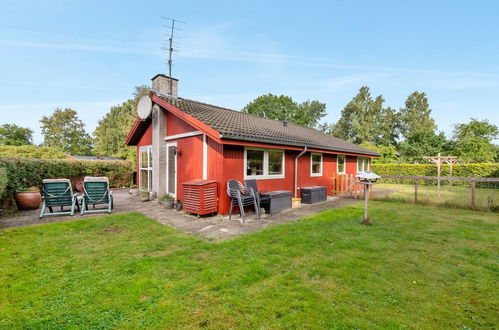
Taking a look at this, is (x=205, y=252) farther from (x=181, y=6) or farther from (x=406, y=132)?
(x=406, y=132)

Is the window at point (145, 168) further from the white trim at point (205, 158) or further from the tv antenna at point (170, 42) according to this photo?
the white trim at point (205, 158)

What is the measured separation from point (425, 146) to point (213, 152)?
86.3 feet

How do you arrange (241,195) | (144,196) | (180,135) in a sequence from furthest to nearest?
(144,196) → (180,135) → (241,195)

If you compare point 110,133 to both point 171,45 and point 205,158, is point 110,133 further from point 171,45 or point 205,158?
point 205,158

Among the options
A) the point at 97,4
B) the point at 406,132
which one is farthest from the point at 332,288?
the point at 406,132

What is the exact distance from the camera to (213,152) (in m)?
6.75

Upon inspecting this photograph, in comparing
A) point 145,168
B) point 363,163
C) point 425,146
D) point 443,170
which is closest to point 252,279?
point 145,168

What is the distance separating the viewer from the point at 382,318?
7.13ft

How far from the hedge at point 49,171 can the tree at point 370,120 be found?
33.1m

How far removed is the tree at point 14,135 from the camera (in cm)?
3391

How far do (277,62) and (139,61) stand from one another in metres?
9.82

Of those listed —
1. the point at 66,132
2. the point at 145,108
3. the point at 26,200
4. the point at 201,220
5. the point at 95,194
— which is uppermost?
the point at 66,132

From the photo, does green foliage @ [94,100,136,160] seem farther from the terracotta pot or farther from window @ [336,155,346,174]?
window @ [336,155,346,174]

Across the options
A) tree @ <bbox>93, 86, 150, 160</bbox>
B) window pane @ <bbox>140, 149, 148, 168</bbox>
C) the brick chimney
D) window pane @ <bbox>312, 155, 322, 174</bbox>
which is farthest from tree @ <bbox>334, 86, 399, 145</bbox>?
tree @ <bbox>93, 86, 150, 160</bbox>
